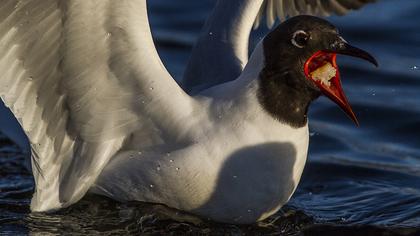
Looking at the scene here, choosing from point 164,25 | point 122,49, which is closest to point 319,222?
point 122,49

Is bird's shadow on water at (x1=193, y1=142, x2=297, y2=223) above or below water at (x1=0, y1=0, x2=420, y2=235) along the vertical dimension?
above

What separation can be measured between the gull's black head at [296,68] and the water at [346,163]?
31.0 inches

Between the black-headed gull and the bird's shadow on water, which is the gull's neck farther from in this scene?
the bird's shadow on water

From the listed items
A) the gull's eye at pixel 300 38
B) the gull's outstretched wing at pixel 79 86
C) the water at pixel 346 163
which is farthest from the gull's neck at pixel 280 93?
the water at pixel 346 163

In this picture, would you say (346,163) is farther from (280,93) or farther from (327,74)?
(280,93)

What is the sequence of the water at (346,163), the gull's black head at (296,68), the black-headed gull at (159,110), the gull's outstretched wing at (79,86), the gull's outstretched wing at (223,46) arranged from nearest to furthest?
the gull's outstretched wing at (79,86) < the black-headed gull at (159,110) < the gull's black head at (296,68) < the water at (346,163) < the gull's outstretched wing at (223,46)

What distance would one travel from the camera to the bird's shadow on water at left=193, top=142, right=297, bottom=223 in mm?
6219

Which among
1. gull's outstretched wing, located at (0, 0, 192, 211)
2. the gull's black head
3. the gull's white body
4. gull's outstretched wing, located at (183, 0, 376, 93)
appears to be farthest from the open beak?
gull's outstretched wing, located at (183, 0, 376, 93)

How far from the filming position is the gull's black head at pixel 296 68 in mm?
6191

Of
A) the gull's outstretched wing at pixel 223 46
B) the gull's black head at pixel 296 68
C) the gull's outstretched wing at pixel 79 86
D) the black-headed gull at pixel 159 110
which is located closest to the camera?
the gull's outstretched wing at pixel 79 86

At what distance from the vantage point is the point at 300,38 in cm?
621

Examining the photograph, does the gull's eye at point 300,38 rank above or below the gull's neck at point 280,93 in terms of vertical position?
above

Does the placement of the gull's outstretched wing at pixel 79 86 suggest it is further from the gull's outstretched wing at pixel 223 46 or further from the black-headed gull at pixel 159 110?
the gull's outstretched wing at pixel 223 46

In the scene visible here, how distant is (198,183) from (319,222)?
Answer: 1009 millimetres
